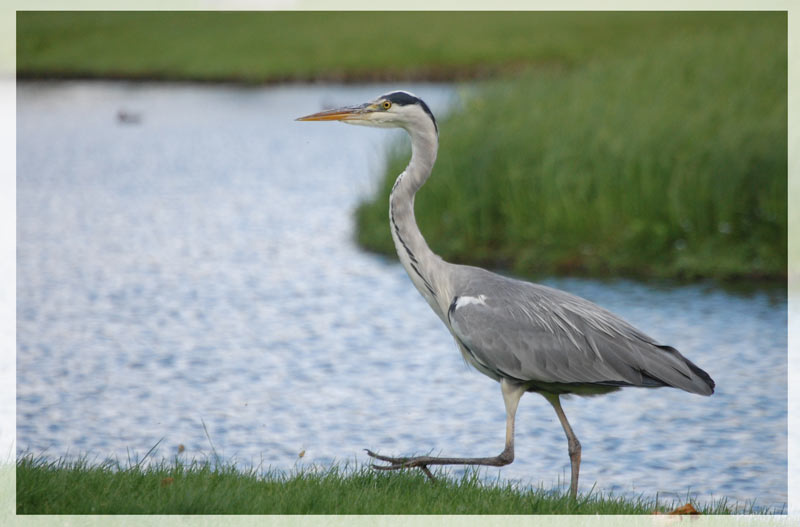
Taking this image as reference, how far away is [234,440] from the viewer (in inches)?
358

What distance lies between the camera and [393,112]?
6.57 meters

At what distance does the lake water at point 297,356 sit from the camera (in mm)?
8734

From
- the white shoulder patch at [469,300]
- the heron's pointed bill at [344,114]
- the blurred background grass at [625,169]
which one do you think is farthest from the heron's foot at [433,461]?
the blurred background grass at [625,169]

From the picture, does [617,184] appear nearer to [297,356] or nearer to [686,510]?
[297,356]

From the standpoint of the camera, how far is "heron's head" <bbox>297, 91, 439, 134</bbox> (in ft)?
21.4

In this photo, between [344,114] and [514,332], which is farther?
[344,114]

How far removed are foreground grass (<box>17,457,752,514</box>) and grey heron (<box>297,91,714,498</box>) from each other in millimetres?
163

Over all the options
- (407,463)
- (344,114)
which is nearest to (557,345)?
(407,463)

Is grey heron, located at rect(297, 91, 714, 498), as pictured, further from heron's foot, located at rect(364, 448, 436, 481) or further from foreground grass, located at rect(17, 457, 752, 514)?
foreground grass, located at rect(17, 457, 752, 514)

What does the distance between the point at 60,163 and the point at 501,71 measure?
1779cm

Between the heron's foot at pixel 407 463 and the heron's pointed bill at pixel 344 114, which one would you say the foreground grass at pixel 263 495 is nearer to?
the heron's foot at pixel 407 463

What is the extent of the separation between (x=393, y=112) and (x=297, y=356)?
6290 mm

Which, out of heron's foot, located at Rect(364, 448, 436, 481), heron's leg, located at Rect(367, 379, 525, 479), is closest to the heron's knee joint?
heron's leg, located at Rect(367, 379, 525, 479)

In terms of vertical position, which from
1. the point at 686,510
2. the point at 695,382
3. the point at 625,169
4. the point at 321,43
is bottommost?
the point at 686,510
